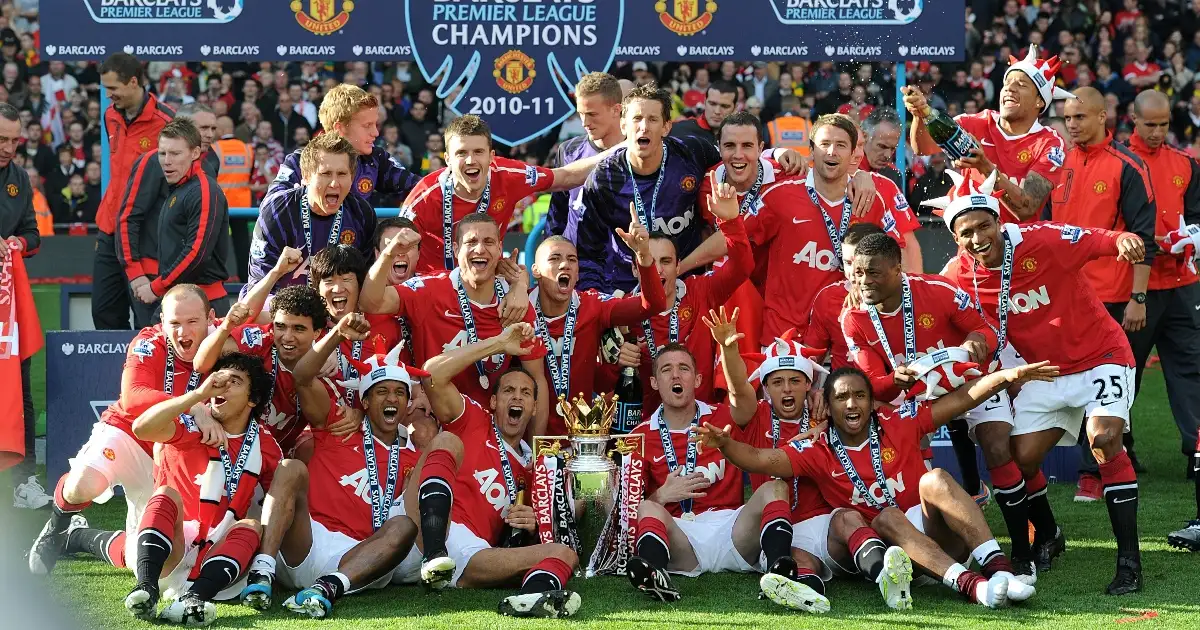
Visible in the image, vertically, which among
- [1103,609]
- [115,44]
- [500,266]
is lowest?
[1103,609]

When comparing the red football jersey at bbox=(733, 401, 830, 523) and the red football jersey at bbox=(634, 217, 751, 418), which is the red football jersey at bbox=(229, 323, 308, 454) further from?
the red football jersey at bbox=(733, 401, 830, 523)

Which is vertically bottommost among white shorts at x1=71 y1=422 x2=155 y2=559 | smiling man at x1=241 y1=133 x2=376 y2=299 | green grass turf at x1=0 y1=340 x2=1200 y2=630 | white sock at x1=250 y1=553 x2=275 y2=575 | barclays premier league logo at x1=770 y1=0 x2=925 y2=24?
green grass turf at x1=0 y1=340 x2=1200 y2=630

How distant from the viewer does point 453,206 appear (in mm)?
6938

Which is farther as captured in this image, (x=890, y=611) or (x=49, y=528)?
(x=49, y=528)

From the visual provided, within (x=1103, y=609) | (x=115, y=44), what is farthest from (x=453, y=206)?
(x=115, y=44)

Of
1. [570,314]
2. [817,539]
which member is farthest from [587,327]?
[817,539]

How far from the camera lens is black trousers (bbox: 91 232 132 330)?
8273 millimetres

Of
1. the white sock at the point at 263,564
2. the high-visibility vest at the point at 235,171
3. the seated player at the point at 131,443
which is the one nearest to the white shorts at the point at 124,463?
the seated player at the point at 131,443

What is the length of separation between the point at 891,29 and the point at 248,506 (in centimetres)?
650

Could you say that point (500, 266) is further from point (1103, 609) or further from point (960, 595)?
point (1103, 609)

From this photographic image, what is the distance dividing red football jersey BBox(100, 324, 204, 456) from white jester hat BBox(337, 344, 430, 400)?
2.26 feet

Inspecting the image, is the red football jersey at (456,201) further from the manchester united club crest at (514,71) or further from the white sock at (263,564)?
the manchester united club crest at (514,71)

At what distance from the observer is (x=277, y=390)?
608 cm

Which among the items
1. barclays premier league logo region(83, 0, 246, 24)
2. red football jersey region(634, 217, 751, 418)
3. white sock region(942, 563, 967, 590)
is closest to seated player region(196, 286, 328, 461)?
red football jersey region(634, 217, 751, 418)
